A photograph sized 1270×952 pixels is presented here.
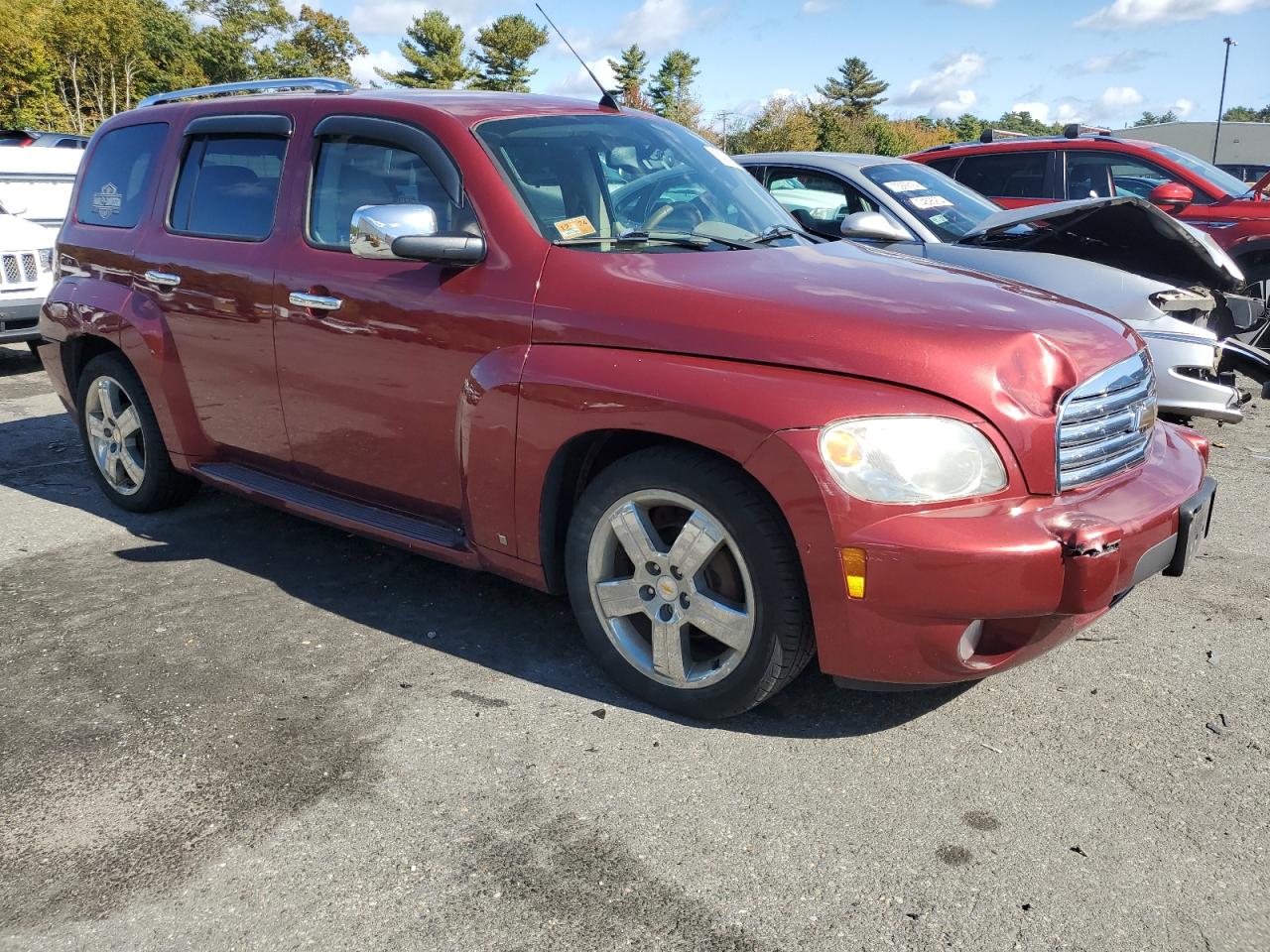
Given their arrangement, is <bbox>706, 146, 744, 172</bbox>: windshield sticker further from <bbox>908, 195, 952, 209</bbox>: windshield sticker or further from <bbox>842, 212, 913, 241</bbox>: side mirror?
<bbox>908, 195, 952, 209</bbox>: windshield sticker

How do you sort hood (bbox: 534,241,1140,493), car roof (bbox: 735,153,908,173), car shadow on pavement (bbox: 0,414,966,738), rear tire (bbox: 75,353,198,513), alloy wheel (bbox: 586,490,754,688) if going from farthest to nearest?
car roof (bbox: 735,153,908,173)
rear tire (bbox: 75,353,198,513)
car shadow on pavement (bbox: 0,414,966,738)
alloy wheel (bbox: 586,490,754,688)
hood (bbox: 534,241,1140,493)

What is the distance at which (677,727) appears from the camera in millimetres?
3152

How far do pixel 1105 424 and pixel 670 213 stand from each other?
62.7 inches

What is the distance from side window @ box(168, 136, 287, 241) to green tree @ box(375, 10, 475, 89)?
6645cm

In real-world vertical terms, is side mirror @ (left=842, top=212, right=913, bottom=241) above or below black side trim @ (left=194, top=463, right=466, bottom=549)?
above

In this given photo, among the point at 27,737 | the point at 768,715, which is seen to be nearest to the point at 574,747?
the point at 768,715

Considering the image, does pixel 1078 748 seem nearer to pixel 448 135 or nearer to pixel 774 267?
pixel 774 267

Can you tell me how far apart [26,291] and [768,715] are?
7843 mm

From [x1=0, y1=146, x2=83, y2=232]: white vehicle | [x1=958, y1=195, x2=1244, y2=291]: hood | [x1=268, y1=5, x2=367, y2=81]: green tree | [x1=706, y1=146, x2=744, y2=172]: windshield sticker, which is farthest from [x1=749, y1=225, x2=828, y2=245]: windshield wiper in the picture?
[x1=268, y1=5, x2=367, y2=81]: green tree

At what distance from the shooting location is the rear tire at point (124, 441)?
4.87 metres

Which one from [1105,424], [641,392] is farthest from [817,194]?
[641,392]

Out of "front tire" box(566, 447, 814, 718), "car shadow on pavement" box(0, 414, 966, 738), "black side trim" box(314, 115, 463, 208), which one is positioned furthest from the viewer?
"black side trim" box(314, 115, 463, 208)

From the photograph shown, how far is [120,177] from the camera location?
495 centimetres

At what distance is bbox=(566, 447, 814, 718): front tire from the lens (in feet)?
9.40
